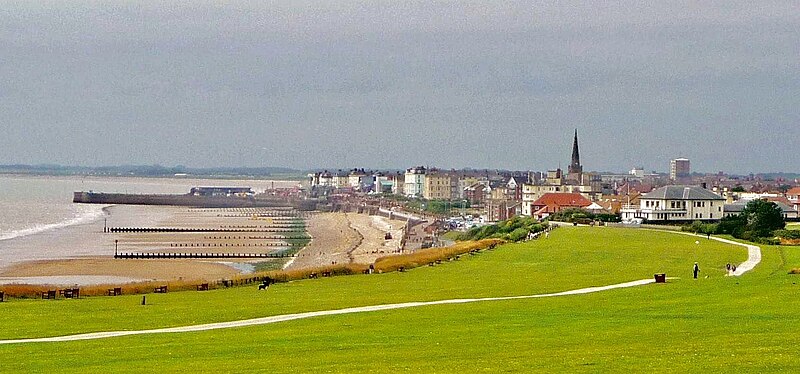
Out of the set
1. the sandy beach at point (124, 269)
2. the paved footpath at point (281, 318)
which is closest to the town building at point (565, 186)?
the sandy beach at point (124, 269)

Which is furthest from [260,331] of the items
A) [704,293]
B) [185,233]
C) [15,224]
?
[15,224]

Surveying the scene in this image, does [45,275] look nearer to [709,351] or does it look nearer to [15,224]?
[709,351]

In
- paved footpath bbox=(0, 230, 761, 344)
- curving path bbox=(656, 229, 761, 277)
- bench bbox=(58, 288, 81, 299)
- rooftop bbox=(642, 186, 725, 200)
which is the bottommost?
bench bbox=(58, 288, 81, 299)

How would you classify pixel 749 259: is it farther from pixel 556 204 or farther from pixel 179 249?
pixel 556 204

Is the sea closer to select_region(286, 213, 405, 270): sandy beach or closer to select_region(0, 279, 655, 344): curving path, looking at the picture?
select_region(286, 213, 405, 270): sandy beach

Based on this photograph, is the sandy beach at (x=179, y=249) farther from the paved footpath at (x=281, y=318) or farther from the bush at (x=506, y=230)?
the paved footpath at (x=281, y=318)

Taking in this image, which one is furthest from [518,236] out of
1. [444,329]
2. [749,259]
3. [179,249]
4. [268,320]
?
[444,329]

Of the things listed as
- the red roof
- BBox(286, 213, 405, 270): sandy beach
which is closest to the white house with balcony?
the red roof
